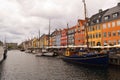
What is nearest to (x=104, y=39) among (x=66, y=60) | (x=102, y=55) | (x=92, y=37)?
(x=92, y=37)

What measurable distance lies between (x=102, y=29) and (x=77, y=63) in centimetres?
2902

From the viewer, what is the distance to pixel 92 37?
272 feet

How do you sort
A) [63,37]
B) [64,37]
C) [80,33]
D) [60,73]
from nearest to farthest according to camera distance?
[60,73]
[80,33]
[64,37]
[63,37]

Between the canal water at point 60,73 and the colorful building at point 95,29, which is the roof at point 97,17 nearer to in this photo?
the colorful building at point 95,29

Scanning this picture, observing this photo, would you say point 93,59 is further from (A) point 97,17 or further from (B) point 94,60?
(A) point 97,17

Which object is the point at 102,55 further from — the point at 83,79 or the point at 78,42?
the point at 78,42

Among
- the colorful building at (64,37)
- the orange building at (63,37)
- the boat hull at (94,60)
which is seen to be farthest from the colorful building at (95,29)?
the orange building at (63,37)

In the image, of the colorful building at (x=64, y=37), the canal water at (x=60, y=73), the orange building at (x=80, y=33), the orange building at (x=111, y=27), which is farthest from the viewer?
the colorful building at (x=64, y=37)

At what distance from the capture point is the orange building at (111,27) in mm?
67125

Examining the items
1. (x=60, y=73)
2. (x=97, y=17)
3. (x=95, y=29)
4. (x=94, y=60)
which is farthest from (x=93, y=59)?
(x=97, y=17)

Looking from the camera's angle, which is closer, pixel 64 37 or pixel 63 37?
pixel 64 37

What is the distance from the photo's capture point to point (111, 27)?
70.4m

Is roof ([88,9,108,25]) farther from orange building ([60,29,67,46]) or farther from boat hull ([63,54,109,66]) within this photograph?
orange building ([60,29,67,46])

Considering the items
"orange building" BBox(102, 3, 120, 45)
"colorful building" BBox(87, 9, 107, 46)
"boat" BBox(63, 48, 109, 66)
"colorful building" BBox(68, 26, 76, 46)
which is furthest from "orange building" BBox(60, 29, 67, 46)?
"boat" BBox(63, 48, 109, 66)
